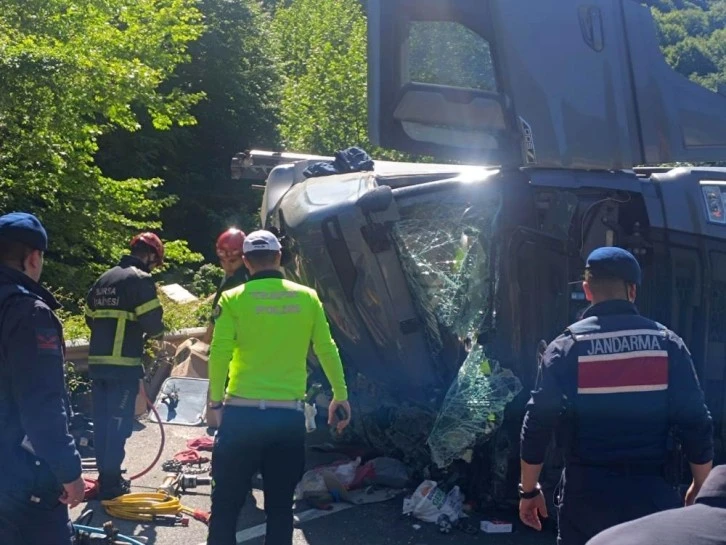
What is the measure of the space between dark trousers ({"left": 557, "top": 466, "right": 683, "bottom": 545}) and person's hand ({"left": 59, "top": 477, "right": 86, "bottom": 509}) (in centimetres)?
179

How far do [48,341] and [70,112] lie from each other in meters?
8.53

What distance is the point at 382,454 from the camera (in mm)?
6582

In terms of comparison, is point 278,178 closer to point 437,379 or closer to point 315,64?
point 437,379

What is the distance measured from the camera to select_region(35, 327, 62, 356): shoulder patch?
341cm

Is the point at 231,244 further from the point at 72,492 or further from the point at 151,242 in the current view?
the point at 72,492

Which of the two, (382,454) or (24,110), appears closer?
(382,454)

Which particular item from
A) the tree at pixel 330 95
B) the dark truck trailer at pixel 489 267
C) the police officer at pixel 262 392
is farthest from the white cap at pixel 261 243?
the tree at pixel 330 95

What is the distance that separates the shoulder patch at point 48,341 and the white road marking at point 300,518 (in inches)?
91.7

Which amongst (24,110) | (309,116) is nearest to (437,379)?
(24,110)

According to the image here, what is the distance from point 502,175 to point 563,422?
2.19 meters

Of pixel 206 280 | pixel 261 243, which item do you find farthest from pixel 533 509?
pixel 206 280

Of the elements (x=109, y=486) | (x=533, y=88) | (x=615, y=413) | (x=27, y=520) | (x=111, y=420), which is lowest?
(x=109, y=486)

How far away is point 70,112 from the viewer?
11359 mm

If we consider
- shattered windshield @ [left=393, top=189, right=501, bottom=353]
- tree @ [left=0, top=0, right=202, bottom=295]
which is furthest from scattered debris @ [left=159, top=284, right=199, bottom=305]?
shattered windshield @ [left=393, top=189, right=501, bottom=353]
